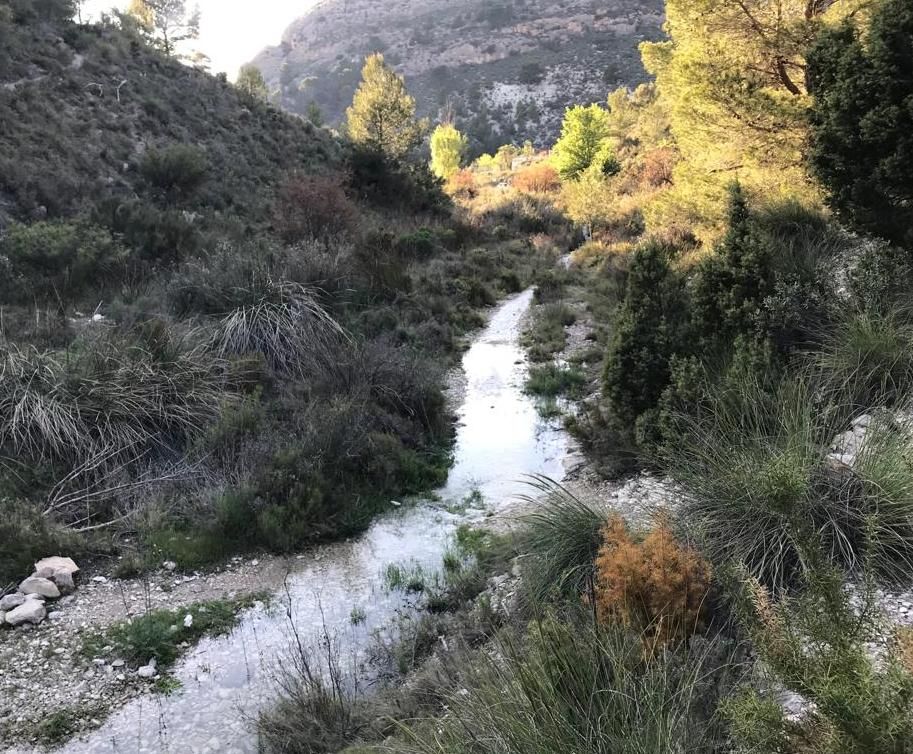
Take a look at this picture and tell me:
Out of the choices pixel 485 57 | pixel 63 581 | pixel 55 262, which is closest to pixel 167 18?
pixel 55 262

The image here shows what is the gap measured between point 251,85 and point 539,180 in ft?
49.0

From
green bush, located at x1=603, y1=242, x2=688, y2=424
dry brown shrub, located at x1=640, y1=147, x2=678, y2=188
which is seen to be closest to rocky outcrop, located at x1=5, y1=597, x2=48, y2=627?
green bush, located at x1=603, y1=242, x2=688, y2=424

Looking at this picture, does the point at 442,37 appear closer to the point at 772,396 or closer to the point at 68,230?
the point at 68,230

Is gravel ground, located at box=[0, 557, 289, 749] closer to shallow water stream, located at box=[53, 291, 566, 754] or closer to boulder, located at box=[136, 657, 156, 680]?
boulder, located at box=[136, 657, 156, 680]

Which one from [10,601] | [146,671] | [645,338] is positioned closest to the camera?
[146,671]

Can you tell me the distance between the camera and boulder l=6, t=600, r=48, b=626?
4.61 meters

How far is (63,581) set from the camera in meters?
5.03

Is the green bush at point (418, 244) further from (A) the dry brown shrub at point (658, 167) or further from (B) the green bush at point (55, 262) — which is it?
(A) the dry brown shrub at point (658, 167)

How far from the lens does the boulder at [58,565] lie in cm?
508

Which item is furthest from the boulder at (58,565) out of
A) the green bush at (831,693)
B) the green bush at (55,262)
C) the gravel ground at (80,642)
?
the green bush at (55,262)

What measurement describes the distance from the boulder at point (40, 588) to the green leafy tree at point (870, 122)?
804 centimetres

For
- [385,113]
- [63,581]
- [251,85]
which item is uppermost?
[251,85]

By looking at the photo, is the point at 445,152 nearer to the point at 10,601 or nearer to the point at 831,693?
the point at 10,601

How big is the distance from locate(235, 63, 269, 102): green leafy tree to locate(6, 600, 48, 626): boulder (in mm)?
23607
